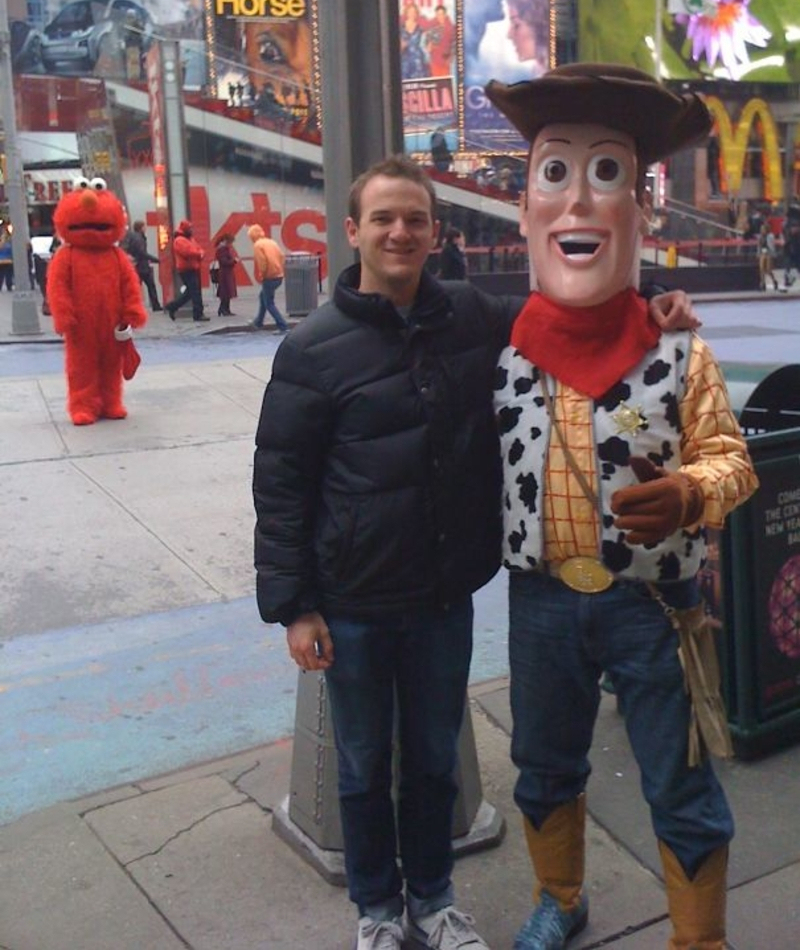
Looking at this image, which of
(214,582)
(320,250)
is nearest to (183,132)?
(320,250)

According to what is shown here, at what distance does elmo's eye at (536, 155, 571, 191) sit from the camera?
8.74ft

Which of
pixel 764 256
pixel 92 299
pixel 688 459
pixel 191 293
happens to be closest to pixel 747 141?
pixel 764 256

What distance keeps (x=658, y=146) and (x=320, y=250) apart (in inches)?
1087

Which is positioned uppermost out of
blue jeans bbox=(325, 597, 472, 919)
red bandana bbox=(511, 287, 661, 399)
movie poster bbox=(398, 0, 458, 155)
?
movie poster bbox=(398, 0, 458, 155)

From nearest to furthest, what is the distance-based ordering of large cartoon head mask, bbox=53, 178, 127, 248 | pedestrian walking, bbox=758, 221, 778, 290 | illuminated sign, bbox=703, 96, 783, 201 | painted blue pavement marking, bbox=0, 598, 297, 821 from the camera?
painted blue pavement marking, bbox=0, 598, 297, 821
large cartoon head mask, bbox=53, 178, 127, 248
pedestrian walking, bbox=758, 221, 778, 290
illuminated sign, bbox=703, 96, 783, 201

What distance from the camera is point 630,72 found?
258 centimetres

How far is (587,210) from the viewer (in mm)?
2637

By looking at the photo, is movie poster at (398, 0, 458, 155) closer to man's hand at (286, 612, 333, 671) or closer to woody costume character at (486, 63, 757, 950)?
woody costume character at (486, 63, 757, 950)

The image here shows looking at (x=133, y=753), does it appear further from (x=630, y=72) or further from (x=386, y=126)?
(x=630, y=72)

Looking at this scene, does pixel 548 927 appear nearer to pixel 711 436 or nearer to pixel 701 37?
pixel 711 436

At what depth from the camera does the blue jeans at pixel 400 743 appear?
2.72 m

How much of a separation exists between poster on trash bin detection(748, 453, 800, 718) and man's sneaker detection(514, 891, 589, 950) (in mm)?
1171

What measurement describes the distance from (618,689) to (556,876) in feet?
1.86

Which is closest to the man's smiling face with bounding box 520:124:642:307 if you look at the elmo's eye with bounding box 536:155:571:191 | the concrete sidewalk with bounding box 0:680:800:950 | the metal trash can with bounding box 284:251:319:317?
the elmo's eye with bounding box 536:155:571:191
